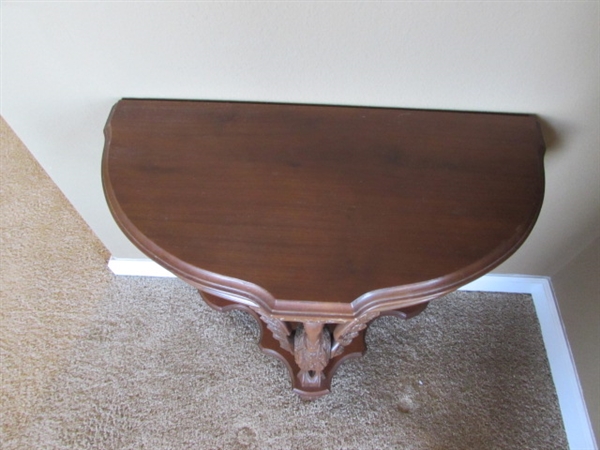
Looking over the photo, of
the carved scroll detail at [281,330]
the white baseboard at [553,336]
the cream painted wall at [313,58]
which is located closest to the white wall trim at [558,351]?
the white baseboard at [553,336]

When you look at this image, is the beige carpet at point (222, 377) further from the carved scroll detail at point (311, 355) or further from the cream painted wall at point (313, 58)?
the cream painted wall at point (313, 58)

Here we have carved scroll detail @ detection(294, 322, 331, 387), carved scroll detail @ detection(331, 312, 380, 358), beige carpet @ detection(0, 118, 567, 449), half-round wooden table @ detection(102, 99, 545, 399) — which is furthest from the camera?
beige carpet @ detection(0, 118, 567, 449)

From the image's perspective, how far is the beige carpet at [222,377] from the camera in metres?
0.94

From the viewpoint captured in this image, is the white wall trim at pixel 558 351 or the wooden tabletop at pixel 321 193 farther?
the white wall trim at pixel 558 351

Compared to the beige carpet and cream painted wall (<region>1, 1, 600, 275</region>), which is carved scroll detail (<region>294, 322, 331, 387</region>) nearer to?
the beige carpet

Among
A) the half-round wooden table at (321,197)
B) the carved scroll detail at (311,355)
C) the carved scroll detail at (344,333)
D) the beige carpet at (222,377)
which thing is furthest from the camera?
the beige carpet at (222,377)

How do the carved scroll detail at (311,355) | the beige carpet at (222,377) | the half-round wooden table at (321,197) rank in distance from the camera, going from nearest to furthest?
1. the half-round wooden table at (321,197)
2. the carved scroll detail at (311,355)
3. the beige carpet at (222,377)

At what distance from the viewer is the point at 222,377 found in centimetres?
101

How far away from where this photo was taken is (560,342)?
998 millimetres

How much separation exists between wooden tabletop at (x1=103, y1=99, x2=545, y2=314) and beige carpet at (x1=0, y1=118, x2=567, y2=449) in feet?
1.89

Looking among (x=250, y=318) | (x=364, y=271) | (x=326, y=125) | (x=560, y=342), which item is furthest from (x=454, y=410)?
(x=326, y=125)

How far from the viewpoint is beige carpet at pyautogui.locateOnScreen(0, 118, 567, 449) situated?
94 cm

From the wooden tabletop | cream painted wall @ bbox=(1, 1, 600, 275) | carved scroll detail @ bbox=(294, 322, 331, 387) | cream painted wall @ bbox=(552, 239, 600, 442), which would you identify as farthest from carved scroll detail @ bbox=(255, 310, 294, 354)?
cream painted wall @ bbox=(552, 239, 600, 442)

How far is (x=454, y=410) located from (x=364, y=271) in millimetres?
658
